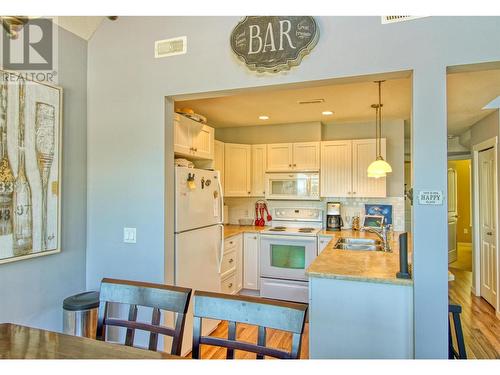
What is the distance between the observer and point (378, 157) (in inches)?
127

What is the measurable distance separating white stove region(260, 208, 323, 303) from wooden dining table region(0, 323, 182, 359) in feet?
9.49

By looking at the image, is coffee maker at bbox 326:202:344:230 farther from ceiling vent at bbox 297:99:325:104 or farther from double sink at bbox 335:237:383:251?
ceiling vent at bbox 297:99:325:104

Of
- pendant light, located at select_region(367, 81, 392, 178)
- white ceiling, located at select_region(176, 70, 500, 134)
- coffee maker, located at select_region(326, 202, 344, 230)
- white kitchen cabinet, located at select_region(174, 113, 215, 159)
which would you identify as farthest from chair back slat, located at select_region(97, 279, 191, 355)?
coffee maker, located at select_region(326, 202, 344, 230)

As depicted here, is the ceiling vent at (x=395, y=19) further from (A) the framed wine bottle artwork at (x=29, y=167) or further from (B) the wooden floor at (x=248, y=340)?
(B) the wooden floor at (x=248, y=340)

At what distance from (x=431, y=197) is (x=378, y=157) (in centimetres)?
159

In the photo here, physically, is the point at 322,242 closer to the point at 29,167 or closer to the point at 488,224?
the point at 488,224

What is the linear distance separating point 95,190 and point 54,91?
800 mm

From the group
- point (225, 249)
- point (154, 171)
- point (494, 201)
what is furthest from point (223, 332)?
point (494, 201)

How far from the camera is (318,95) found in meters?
3.14

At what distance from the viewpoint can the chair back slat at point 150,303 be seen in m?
1.33

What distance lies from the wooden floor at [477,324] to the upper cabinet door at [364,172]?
5.62 feet

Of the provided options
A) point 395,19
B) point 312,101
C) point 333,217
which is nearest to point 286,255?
point 333,217

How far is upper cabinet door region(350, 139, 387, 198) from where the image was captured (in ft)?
13.3
